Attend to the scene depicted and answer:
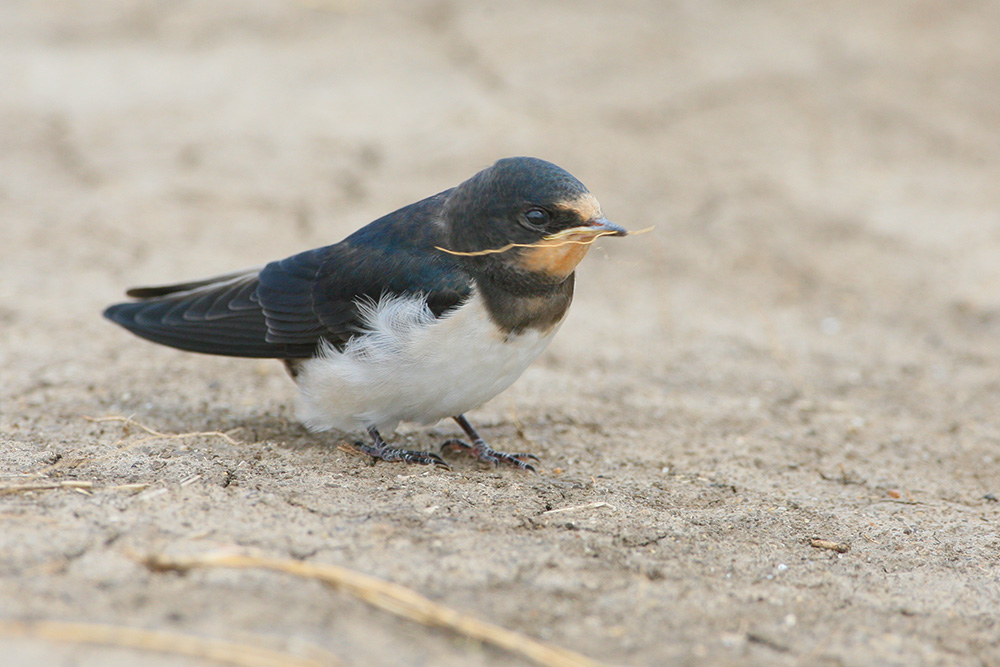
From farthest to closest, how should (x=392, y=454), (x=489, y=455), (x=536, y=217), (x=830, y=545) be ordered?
(x=489, y=455) < (x=392, y=454) < (x=536, y=217) < (x=830, y=545)

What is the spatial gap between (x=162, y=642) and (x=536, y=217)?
1929mm

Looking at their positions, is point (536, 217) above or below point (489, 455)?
above

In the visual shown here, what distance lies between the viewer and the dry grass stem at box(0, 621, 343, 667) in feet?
7.24

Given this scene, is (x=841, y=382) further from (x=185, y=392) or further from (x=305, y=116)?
(x=305, y=116)

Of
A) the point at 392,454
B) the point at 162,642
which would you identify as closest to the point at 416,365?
the point at 392,454

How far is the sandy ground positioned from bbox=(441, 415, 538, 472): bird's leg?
0.09 m

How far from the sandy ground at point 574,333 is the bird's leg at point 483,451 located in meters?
0.09

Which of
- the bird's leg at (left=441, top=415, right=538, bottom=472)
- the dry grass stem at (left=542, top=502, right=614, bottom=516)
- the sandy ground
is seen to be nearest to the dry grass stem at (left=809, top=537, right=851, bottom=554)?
the sandy ground

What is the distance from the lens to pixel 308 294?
4.04m

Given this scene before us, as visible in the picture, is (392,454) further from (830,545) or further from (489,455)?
(830,545)

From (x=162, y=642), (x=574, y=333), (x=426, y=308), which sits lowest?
(x=162, y=642)

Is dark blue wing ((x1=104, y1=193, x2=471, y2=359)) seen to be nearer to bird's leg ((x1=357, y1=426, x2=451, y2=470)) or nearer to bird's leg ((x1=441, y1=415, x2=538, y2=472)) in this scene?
bird's leg ((x1=357, y1=426, x2=451, y2=470))

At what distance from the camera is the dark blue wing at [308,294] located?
3.72 metres

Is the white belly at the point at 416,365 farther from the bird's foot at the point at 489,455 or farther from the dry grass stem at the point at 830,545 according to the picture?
the dry grass stem at the point at 830,545
